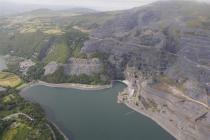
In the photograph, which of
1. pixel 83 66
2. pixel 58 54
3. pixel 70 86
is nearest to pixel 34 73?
pixel 70 86

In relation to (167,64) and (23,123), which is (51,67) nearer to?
(167,64)

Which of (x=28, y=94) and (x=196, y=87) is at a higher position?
(x=196, y=87)

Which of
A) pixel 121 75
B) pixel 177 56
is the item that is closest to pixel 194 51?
pixel 177 56

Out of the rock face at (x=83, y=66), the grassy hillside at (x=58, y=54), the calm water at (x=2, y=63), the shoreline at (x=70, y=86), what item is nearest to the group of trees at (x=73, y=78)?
the shoreline at (x=70, y=86)

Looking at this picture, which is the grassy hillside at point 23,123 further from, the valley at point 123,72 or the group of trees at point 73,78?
the group of trees at point 73,78

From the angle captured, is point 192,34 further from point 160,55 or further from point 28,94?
point 28,94

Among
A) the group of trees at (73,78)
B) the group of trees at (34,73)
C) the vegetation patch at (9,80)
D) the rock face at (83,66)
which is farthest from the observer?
the rock face at (83,66)
